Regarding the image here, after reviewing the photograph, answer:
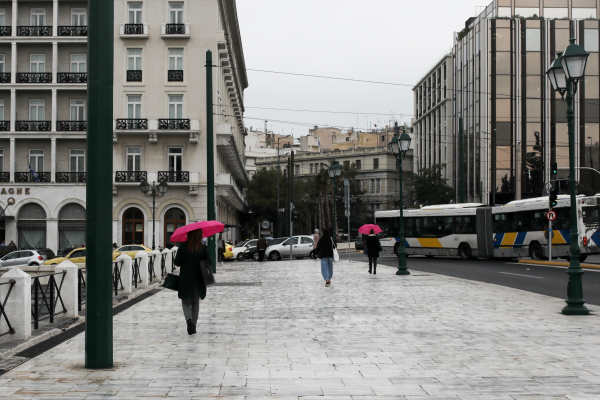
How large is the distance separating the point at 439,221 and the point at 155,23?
24.1 metres

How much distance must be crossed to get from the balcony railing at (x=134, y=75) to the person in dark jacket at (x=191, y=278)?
3857cm

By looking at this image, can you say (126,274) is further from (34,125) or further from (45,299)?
(34,125)

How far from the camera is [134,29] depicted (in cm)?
4669

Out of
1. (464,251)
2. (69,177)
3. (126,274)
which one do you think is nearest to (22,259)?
(69,177)

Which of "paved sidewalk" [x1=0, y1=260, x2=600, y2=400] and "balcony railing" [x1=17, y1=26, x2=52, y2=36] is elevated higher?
"balcony railing" [x1=17, y1=26, x2=52, y2=36]

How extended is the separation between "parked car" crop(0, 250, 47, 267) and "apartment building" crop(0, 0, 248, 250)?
1130 cm

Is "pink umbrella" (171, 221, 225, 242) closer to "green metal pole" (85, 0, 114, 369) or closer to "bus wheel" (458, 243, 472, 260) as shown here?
"green metal pole" (85, 0, 114, 369)

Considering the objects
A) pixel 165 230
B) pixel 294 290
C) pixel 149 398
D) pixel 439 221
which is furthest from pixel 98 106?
pixel 165 230

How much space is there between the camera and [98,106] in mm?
7719

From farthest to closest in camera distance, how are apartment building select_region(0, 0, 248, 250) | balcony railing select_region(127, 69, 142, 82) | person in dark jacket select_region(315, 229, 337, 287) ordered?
balcony railing select_region(127, 69, 142, 82), apartment building select_region(0, 0, 248, 250), person in dark jacket select_region(315, 229, 337, 287)

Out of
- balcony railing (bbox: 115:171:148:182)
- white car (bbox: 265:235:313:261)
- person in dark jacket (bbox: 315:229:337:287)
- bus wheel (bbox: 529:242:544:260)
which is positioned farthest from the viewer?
balcony railing (bbox: 115:171:148:182)

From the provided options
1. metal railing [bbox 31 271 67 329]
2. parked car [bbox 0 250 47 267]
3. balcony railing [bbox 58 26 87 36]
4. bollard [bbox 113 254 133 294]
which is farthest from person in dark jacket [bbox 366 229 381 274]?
balcony railing [bbox 58 26 87 36]

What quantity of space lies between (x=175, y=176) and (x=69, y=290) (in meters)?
34.3

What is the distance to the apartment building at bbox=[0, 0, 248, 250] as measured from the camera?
1821 inches
